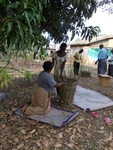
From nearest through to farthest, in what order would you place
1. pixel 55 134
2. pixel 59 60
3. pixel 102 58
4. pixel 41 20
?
pixel 41 20 < pixel 55 134 < pixel 59 60 < pixel 102 58

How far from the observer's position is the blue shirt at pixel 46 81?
320 centimetres

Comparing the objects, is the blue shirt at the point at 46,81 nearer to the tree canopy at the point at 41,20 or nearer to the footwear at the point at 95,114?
the tree canopy at the point at 41,20

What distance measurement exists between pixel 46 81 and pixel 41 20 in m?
1.40

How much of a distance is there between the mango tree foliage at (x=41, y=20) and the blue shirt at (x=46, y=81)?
666 mm

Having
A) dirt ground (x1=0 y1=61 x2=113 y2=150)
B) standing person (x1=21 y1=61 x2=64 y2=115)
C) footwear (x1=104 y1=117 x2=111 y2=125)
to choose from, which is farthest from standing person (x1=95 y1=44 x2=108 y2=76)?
standing person (x1=21 y1=61 x2=64 y2=115)

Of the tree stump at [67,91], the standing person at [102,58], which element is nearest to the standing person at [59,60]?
the tree stump at [67,91]

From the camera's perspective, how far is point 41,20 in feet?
6.70

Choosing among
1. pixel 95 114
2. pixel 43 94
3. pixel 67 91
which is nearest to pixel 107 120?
pixel 95 114

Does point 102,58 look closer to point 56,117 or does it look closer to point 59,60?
point 59,60

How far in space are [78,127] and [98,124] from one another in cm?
41

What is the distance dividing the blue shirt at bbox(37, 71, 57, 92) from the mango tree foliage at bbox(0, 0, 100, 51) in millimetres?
666

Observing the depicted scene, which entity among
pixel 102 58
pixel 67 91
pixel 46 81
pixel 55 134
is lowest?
pixel 55 134

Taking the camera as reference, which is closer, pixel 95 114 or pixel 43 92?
pixel 43 92

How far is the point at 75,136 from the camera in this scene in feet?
9.18
